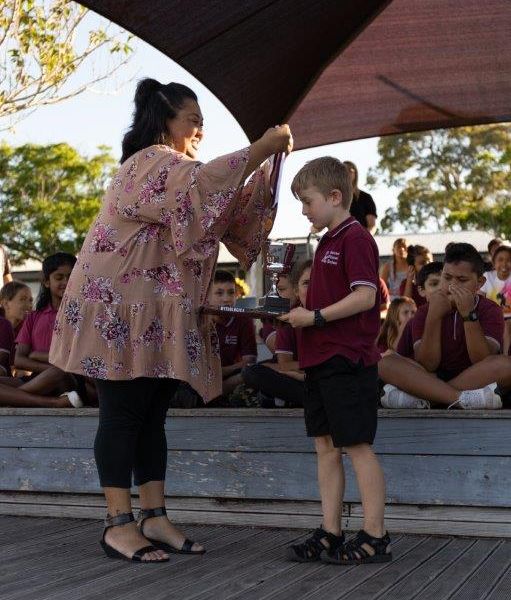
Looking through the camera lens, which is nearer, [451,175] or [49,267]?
[49,267]

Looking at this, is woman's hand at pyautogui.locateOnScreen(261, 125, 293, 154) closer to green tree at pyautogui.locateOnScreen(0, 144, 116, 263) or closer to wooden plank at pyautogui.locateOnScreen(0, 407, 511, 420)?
wooden plank at pyautogui.locateOnScreen(0, 407, 511, 420)

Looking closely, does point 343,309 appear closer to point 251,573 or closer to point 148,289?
point 148,289

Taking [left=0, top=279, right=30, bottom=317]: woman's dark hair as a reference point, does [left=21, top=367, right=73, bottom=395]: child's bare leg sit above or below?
below

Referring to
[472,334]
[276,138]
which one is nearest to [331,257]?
[276,138]

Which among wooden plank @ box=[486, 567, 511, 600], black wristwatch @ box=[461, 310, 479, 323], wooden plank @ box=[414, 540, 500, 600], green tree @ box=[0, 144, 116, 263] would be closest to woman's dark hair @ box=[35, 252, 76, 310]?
black wristwatch @ box=[461, 310, 479, 323]

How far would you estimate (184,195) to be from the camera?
3.63 meters

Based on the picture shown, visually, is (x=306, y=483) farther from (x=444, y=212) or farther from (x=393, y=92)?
(x=444, y=212)

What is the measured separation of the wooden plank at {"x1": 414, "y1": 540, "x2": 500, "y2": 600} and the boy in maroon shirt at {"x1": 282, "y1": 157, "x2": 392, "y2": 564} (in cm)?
26

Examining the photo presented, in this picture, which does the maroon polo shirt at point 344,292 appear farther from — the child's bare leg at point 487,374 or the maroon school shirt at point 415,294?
the maroon school shirt at point 415,294

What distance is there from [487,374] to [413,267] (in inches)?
186

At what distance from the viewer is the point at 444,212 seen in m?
44.5

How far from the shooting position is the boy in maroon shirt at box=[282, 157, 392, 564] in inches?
141

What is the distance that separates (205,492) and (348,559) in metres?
1.12

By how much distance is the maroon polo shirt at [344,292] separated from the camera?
142 inches
